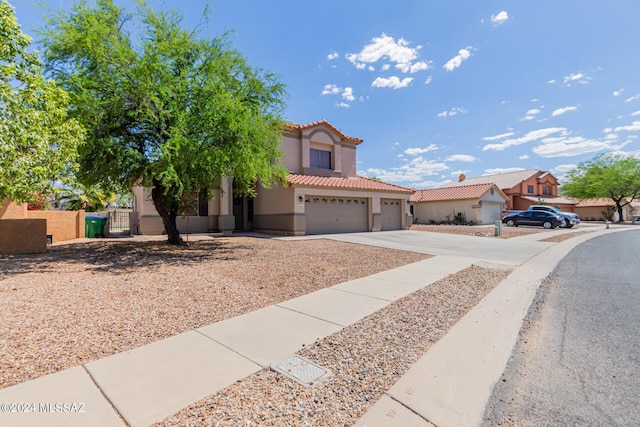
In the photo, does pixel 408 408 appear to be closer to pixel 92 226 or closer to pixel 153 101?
pixel 153 101

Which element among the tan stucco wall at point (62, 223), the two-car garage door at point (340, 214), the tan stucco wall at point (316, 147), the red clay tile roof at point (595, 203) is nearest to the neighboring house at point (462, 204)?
the two-car garage door at point (340, 214)

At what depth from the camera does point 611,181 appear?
137ft

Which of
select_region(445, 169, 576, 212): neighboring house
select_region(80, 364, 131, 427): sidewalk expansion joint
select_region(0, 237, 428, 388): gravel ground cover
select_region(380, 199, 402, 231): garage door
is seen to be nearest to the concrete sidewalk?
select_region(80, 364, 131, 427): sidewalk expansion joint

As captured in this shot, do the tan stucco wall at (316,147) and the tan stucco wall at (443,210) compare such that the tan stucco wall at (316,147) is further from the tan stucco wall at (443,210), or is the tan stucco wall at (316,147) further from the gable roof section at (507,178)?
the gable roof section at (507,178)

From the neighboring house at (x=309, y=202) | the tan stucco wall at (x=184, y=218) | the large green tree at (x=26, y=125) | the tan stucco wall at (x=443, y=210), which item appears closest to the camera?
the large green tree at (x=26, y=125)

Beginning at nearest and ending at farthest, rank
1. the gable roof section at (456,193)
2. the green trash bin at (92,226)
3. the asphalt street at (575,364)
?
the asphalt street at (575,364) → the green trash bin at (92,226) → the gable roof section at (456,193)

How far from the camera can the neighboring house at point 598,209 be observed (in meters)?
47.9

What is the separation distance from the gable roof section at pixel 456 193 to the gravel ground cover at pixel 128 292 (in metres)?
25.0

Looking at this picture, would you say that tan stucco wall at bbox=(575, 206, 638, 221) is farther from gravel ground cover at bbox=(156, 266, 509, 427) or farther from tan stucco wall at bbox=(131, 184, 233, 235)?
gravel ground cover at bbox=(156, 266, 509, 427)

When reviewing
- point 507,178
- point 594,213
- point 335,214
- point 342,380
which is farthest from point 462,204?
point 342,380

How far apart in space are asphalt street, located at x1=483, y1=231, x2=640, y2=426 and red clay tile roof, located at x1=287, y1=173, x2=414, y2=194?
45.2ft

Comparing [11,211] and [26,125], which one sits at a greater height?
[26,125]

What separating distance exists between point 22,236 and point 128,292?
8.46 m

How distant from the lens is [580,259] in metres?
11.6
